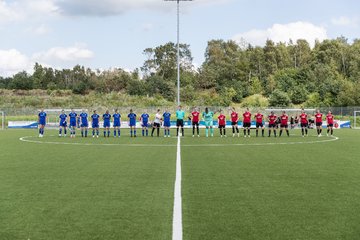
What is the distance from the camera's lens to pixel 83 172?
12.0m

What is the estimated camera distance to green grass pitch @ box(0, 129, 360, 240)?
5.96 meters

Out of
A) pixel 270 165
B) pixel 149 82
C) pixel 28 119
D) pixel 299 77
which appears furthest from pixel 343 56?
pixel 270 165

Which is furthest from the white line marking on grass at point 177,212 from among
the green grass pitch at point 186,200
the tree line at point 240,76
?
the tree line at point 240,76

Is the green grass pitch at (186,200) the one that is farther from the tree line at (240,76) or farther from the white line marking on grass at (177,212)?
the tree line at (240,76)

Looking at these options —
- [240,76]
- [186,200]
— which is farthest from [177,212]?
[240,76]

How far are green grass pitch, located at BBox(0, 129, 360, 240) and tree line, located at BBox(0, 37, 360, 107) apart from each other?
59.9 meters

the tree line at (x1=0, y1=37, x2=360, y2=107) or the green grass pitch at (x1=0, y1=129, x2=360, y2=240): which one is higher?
the tree line at (x1=0, y1=37, x2=360, y2=107)

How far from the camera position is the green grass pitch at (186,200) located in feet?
19.6

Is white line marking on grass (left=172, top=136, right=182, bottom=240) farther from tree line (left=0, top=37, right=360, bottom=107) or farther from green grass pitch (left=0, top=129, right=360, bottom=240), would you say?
tree line (left=0, top=37, right=360, bottom=107)

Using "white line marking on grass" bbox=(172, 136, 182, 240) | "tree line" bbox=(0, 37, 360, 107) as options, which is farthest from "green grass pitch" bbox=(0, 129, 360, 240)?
"tree line" bbox=(0, 37, 360, 107)

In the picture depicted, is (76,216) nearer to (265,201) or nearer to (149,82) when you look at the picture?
(265,201)

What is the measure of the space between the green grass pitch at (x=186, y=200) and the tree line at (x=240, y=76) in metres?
59.9

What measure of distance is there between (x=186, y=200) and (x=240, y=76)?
9833 cm

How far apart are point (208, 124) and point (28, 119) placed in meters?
34.0
